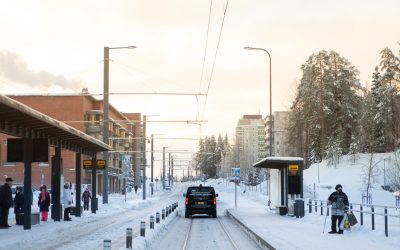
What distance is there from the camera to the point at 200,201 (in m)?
35.6

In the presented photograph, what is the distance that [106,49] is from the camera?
41.0 metres

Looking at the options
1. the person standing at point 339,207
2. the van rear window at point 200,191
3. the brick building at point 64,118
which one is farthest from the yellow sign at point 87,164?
the brick building at point 64,118

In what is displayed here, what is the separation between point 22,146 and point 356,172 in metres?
61.0

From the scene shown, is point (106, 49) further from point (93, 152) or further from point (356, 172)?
point (356, 172)

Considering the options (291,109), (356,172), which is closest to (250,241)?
(356,172)

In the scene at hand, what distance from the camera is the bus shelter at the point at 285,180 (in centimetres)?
3128

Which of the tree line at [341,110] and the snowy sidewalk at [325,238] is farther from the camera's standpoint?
the tree line at [341,110]

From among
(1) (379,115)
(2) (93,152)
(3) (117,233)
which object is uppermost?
(1) (379,115)

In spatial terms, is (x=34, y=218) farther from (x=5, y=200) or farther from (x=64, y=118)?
(x=64, y=118)

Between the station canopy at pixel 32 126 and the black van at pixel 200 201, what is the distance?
20.4 feet

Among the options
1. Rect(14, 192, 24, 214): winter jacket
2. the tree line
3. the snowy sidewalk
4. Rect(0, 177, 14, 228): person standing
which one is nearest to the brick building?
the tree line

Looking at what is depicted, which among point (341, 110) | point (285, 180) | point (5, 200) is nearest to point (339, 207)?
point (285, 180)

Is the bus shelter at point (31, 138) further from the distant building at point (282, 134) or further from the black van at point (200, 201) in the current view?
the distant building at point (282, 134)

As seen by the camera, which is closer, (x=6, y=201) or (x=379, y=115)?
(x=6, y=201)
